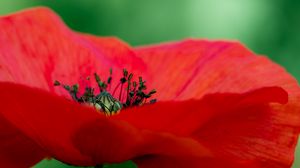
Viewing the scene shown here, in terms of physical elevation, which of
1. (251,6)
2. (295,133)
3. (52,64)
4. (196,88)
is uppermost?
(251,6)

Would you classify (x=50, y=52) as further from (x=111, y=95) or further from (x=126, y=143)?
(x=126, y=143)

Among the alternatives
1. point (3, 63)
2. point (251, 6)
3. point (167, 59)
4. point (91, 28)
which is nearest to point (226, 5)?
Answer: point (251, 6)

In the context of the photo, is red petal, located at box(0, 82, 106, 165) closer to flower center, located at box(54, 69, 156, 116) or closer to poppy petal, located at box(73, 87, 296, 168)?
poppy petal, located at box(73, 87, 296, 168)

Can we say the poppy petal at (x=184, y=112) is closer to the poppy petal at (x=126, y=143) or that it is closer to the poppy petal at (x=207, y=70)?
the poppy petal at (x=126, y=143)

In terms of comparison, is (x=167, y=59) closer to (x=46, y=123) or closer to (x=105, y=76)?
(x=105, y=76)

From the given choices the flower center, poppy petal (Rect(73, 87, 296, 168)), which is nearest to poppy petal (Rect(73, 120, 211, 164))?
poppy petal (Rect(73, 87, 296, 168))

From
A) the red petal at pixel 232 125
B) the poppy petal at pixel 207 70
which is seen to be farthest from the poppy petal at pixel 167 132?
the poppy petal at pixel 207 70
